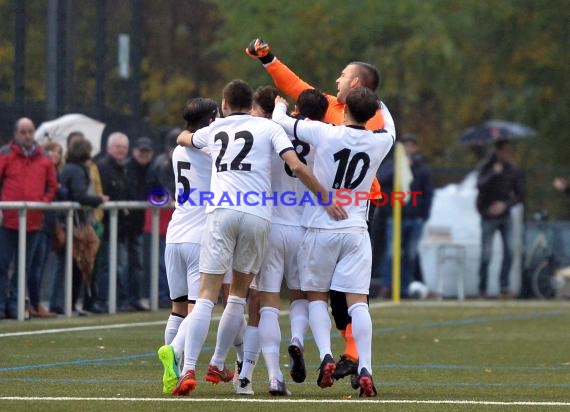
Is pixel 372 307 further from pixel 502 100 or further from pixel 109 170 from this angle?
pixel 502 100

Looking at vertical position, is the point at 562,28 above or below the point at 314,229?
above

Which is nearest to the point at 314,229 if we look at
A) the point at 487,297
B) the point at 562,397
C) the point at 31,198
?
the point at 562,397

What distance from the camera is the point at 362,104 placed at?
11.1 metres

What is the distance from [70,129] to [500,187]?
25.2ft

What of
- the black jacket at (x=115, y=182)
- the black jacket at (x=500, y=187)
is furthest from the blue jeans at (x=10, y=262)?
the black jacket at (x=500, y=187)

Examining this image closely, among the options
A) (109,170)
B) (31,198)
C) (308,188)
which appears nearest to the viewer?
(308,188)

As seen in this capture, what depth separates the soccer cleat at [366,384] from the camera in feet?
35.4

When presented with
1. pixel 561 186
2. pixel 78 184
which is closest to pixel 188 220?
pixel 78 184

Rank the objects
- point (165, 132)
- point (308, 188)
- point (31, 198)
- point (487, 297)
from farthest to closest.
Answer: point (487, 297) → point (165, 132) → point (31, 198) → point (308, 188)

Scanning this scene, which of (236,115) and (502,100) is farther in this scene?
(502,100)

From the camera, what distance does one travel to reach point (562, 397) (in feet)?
36.1

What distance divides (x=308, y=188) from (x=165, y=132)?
37.7ft

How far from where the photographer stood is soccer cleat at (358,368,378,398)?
10.8 m

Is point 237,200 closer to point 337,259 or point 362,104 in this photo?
point 337,259
